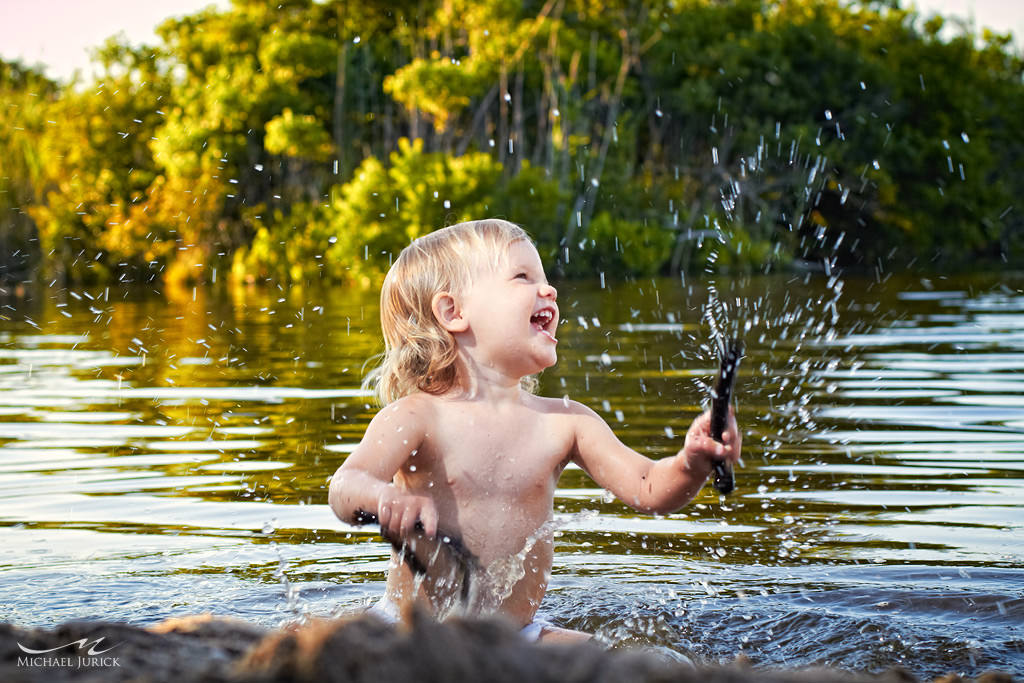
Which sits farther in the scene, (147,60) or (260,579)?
(147,60)

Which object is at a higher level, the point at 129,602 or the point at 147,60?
the point at 147,60

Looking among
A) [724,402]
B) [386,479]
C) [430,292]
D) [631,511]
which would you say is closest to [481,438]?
[386,479]

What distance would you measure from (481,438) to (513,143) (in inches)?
1156

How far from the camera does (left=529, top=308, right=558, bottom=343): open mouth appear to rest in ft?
12.1

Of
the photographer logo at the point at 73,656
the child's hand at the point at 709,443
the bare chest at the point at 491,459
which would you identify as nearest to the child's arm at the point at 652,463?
the child's hand at the point at 709,443

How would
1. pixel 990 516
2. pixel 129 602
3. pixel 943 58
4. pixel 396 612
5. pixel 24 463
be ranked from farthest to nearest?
1. pixel 943 58
2. pixel 24 463
3. pixel 990 516
4. pixel 129 602
5. pixel 396 612

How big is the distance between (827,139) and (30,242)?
23.5m

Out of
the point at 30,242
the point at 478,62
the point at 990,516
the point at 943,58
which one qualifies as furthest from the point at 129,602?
the point at 943,58

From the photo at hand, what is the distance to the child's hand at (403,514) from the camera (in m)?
2.76

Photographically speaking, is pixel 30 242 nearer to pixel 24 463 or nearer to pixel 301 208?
pixel 301 208

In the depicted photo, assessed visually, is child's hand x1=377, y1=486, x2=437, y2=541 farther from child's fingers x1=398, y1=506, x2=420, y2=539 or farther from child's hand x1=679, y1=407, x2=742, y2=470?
child's hand x1=679, y1=407, x2=742, y2=470

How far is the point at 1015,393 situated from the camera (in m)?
8.45

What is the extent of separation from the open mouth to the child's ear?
0.21m

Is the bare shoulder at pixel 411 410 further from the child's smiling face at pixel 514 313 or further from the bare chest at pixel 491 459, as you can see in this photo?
the child's smiling face at pixel 514 313
